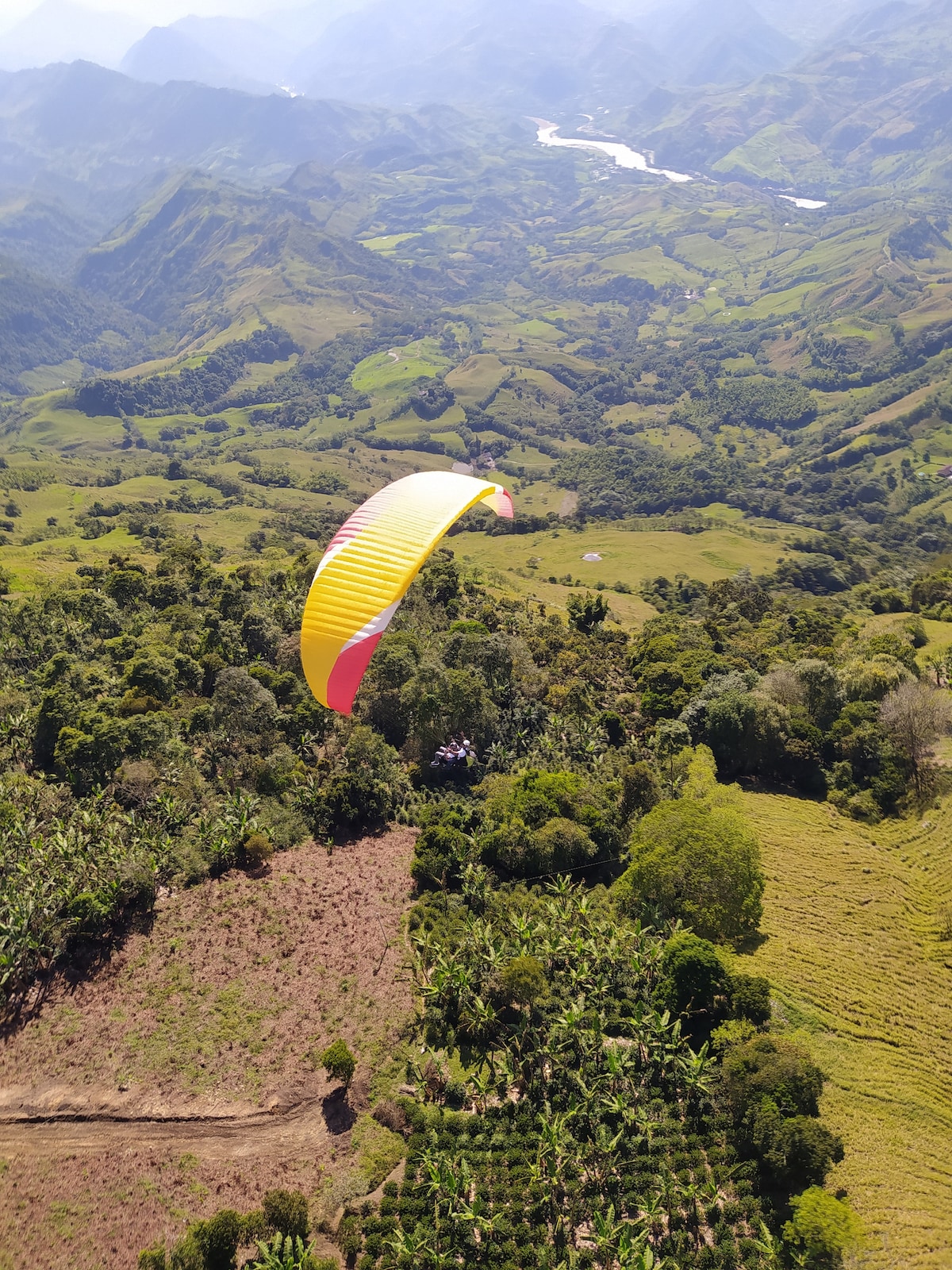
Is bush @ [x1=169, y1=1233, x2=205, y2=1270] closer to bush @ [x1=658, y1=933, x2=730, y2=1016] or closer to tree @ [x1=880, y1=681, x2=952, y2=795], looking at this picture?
bush @ [x1=658, y1=933, x2=730, y2=1016]

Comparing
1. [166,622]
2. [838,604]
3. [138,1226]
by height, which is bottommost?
[838,604]

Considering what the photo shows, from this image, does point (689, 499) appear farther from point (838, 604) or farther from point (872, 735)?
point (872, 735)

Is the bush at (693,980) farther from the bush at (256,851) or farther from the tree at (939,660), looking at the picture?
the tree at (939,660)

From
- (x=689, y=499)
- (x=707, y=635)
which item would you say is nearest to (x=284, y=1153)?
(x=707, y=635)

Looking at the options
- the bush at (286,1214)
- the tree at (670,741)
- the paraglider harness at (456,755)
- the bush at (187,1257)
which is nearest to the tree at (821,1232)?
the bush at (286,1214)

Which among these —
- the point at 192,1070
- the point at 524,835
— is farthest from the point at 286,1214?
the point at 524,835

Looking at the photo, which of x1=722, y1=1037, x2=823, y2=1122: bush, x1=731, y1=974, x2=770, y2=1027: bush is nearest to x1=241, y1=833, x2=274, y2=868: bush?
x1=731, y1=974, x2=770, y2=1027: bush
